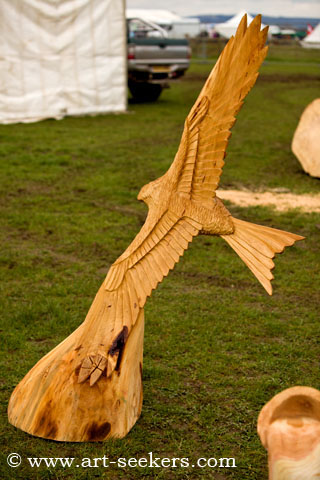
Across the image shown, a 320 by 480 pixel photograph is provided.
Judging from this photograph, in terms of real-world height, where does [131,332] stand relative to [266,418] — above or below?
below

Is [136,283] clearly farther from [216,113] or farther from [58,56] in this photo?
[58,56]

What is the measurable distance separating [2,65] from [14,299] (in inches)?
259

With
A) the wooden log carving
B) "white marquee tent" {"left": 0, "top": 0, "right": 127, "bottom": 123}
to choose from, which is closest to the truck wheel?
"white marquee tent" {"left": 0, "top": 0, "right": 127, "bottom": 123}

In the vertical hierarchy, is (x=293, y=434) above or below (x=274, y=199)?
above

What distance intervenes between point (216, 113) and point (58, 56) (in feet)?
27.2

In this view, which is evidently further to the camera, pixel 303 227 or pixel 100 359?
pixel 303 227

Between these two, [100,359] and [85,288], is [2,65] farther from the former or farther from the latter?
[100,359]

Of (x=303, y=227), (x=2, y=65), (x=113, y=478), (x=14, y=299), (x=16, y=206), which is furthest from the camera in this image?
(x=2, y=65)

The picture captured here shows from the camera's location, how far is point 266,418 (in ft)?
4.44

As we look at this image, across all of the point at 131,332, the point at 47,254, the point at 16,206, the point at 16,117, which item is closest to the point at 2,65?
the point at 16,117

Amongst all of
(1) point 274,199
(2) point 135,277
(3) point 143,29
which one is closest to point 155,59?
(3) point 143,29

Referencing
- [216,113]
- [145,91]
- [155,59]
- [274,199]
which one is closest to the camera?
[216,113]

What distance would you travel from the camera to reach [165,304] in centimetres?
376

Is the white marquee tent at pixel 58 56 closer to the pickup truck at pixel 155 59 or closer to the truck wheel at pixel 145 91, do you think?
the pickup truck at pixel 155 59
